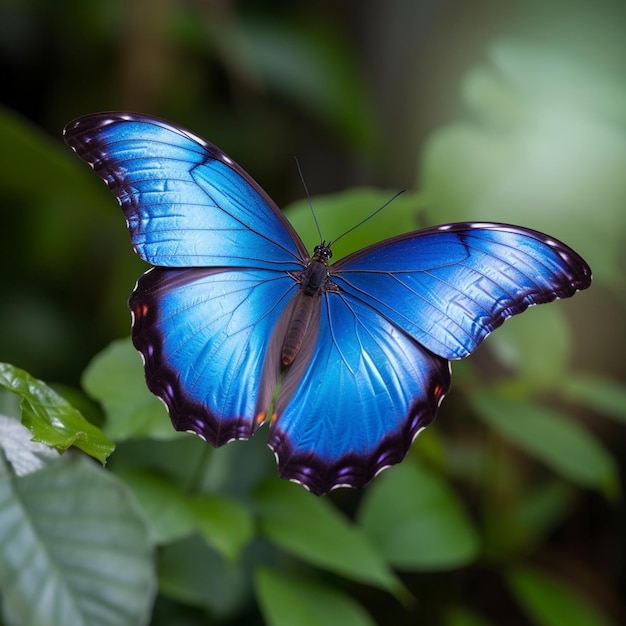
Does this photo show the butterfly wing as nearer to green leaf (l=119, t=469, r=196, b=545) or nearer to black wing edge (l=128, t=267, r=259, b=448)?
black wing edge (l=128, t=267, r=259, b=448)

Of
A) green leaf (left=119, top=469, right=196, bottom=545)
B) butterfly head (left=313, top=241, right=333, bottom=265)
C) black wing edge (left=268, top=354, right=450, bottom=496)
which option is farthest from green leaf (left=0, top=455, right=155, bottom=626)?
butterfly head (left=313, top=241, right=333, bottom=265)

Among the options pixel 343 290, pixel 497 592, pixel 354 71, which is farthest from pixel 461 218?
pixel 354 71

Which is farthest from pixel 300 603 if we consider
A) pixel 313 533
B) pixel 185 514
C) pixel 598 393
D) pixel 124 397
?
pixel 598 393

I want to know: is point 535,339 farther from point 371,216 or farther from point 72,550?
point 72,550

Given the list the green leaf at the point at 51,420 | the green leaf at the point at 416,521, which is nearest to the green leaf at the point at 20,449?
the green leaf at the point at 51,420

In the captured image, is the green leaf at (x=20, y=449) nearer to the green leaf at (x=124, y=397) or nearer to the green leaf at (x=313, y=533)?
the green leaf at (x=124, y=397)

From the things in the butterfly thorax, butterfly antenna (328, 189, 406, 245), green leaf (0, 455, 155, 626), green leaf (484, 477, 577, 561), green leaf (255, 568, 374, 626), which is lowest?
green leaf (255, 568, 374, 626)
